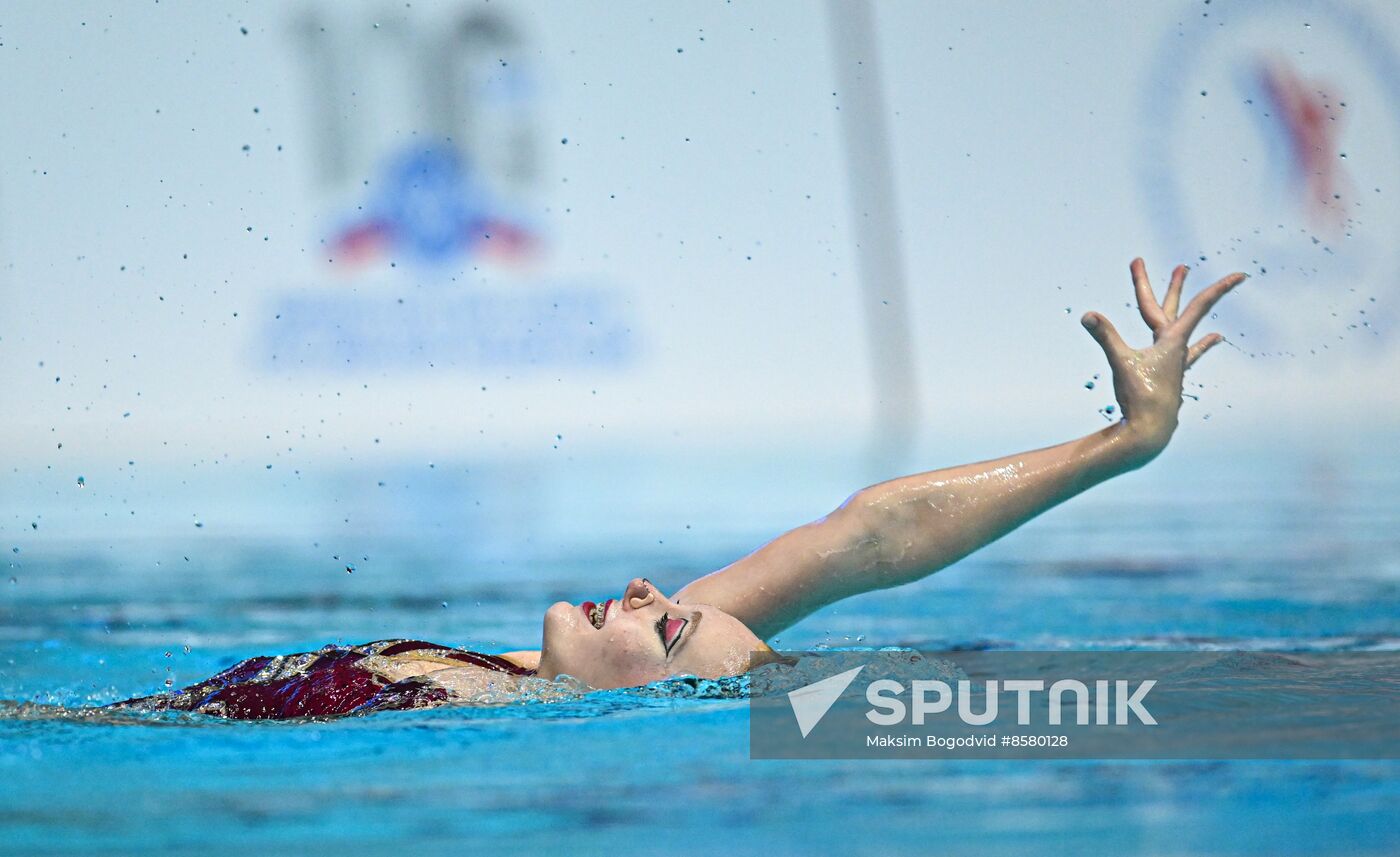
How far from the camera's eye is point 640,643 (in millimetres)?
2734

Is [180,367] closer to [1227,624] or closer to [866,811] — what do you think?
[1227,624]

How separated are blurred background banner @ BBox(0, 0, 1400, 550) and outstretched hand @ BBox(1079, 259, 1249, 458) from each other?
4040 millimetres

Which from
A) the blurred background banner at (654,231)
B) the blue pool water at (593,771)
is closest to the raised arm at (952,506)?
Answer: the blue pool water at (593,771)

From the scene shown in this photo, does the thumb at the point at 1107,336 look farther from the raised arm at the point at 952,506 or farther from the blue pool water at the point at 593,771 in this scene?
the blue pool water at the point at 593,771

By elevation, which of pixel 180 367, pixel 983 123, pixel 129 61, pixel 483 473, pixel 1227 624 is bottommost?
pixel 1227 624

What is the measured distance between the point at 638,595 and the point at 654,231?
5583 mm

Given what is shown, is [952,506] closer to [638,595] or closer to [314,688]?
[638,595]

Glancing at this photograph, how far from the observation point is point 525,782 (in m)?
2.27

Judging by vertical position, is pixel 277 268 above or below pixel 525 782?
above

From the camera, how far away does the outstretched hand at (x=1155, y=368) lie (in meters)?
2.99

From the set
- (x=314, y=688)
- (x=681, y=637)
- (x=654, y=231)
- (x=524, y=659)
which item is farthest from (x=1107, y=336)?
(x=654, y=231)

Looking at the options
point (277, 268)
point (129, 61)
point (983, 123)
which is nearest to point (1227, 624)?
point (983, 123)

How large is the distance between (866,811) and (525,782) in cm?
51

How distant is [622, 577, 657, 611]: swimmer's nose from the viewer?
2.79m
